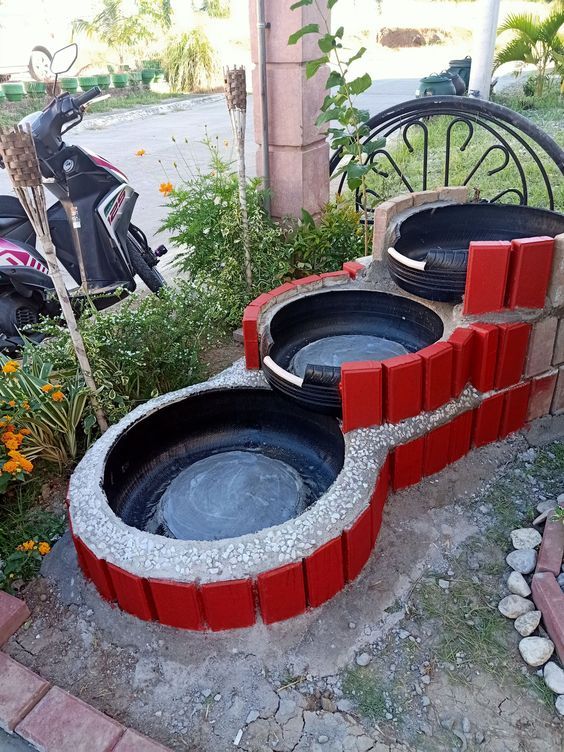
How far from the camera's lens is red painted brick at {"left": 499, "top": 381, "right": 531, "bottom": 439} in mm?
2707

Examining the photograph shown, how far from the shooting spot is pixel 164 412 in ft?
8.50

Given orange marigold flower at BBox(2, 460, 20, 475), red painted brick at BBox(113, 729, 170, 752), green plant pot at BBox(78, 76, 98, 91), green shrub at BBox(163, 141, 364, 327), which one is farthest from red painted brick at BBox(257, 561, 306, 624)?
green plant pot at BBox(78, 76, 98, 91)

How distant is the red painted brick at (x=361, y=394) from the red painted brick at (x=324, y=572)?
0.56 m

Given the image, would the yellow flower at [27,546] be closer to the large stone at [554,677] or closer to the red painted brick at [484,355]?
the large stone at [554,677]

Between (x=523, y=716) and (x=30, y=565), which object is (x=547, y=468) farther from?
(x=30, y=565)

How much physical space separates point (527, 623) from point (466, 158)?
6319mm

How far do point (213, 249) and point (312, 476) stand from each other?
6.30 feet

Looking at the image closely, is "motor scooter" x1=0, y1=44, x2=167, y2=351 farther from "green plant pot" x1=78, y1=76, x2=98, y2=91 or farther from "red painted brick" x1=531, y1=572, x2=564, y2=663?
"green plant pot" x1=78, y1=76, x2=98, y2=91

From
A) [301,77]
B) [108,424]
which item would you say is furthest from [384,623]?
[301,77]

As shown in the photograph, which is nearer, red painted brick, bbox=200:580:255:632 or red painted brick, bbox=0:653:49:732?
red painted brick, bbox=0:653:49:732

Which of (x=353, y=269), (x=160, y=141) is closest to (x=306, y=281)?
(x=353, y=269)

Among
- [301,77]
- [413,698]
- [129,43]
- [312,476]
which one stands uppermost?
[129,43]

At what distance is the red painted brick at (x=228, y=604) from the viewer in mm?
1852

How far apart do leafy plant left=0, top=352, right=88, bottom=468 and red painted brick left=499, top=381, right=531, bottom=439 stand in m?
1.92
